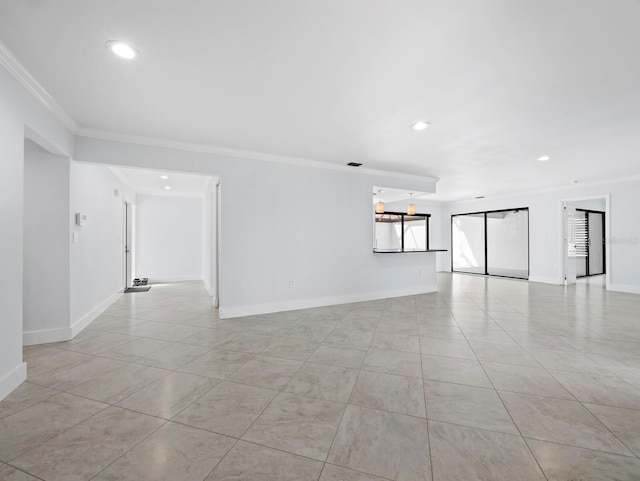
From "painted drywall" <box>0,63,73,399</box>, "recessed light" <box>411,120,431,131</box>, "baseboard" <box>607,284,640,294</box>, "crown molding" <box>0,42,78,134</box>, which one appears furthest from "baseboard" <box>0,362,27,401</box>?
"baseboard" <box>607,284,640,294</box>

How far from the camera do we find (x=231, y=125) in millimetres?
A: 3480

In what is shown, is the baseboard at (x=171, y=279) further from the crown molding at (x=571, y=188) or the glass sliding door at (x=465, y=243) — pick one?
the crown molding at (x=571, y=188)

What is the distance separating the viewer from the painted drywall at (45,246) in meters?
3.28

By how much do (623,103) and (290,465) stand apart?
4260mm

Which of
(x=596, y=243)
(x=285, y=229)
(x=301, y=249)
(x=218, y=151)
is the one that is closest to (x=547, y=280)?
(x=596, y=243)

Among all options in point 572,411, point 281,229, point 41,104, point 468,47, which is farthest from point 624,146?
point 41,104

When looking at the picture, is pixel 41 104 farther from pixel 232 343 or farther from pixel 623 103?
pixel 623 103

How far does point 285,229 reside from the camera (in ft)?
15.7

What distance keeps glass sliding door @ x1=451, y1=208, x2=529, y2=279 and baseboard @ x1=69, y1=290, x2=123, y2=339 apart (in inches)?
390

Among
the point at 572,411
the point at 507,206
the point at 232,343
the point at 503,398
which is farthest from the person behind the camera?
the point at 507,206

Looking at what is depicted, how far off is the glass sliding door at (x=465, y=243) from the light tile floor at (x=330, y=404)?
667cm

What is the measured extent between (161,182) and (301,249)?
4.06 metres

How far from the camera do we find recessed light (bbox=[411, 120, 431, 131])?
3.39m

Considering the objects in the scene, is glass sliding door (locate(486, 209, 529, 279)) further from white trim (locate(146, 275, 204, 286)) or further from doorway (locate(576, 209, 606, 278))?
white trim (locate(146, 275, 204, 286))
